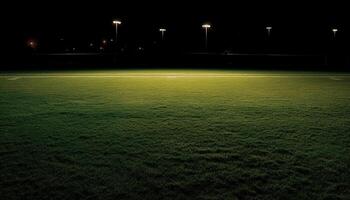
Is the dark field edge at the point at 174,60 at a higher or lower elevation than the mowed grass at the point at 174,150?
higher

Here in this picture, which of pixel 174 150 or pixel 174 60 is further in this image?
pixel 174 60

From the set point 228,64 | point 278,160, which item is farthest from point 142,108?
point 228,64

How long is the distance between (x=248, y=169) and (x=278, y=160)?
52cm

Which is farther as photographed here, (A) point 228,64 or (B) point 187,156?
(A) point 228,64

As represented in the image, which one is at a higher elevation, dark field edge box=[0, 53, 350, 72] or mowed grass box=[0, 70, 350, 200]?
dark field edge box=[0, 53, 350, 72]

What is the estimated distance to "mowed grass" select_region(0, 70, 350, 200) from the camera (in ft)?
11.7

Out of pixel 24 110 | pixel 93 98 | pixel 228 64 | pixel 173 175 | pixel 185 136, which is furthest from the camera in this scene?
pixel 228 64

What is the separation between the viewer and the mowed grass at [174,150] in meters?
3.56

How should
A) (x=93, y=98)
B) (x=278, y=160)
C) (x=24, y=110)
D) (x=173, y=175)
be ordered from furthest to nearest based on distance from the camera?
1. (x=93, y=98)
2. (x=24, y=110)
3. (x=278, y=160)
4. (x=173, y=175)

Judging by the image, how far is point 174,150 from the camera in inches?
189

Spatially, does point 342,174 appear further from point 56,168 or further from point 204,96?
point 204,96

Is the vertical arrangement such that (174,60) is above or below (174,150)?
above

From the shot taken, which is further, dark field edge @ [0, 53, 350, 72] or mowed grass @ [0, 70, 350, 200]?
dark field edge @ [0, 53, 350, 72]

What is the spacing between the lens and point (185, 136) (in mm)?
5566
